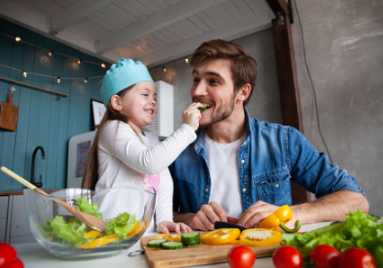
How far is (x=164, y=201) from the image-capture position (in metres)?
1.32

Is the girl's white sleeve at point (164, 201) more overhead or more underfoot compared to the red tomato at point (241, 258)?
more overhead

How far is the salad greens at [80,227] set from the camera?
563 millimetres

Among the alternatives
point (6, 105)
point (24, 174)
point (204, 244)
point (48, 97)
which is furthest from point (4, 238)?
point (204, 244)

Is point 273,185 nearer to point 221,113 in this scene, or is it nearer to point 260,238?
point 221,113

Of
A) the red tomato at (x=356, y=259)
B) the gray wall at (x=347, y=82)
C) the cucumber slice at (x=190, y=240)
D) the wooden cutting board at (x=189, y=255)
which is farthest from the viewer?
the gray wall at (x=347, y=82)

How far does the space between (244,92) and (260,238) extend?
1.33 metres

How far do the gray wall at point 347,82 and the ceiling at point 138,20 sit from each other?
747 mm

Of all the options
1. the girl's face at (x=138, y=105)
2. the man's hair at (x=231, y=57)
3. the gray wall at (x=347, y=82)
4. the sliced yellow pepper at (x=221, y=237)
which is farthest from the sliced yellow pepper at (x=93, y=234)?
the gray wall at (x=347, y=82)

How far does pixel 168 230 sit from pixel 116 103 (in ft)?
2.72

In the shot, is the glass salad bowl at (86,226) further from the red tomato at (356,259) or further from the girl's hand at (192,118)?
the girl's hand at (192,118)

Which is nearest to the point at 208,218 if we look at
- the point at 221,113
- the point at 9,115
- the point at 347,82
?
the point at 221,113

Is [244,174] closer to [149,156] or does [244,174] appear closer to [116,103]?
[149,156]

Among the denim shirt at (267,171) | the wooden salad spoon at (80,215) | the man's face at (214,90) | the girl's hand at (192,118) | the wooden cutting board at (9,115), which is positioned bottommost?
the wooden salad spoon at (80,215)

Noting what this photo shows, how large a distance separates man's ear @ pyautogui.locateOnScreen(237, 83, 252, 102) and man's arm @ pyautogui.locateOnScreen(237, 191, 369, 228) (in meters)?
0.82
